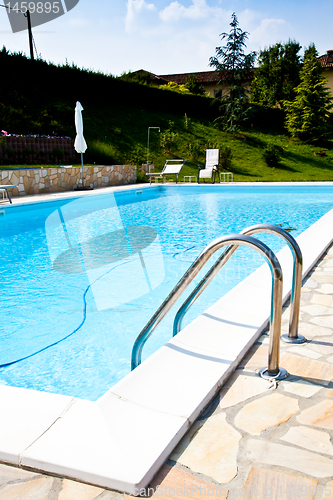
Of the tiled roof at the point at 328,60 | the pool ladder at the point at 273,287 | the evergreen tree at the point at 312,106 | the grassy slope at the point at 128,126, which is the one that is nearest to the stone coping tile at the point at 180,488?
the pool ladder at the point at 273,287

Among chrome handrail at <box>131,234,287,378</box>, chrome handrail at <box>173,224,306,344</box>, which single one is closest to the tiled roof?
chrome handrail at <box>173,224,306,344</box>

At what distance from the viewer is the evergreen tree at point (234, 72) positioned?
20.7m

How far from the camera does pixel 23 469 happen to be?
4.60ft

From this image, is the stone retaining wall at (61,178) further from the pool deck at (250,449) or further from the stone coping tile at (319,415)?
the stone coping tile at (319,415)

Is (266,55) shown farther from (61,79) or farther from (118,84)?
(61,79)

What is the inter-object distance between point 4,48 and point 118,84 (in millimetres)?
6050

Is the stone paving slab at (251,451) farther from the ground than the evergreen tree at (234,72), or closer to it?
closer to it

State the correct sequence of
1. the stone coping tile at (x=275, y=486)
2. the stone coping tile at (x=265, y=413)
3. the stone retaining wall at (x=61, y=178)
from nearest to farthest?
the stone coping tile at (x=275, y=486), the stone coping tile at (x=265, y=413), the stone retaining wall at (x=61, y=178)

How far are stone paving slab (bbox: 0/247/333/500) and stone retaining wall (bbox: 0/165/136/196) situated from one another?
1038 cm

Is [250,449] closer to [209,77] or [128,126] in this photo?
[128,126]

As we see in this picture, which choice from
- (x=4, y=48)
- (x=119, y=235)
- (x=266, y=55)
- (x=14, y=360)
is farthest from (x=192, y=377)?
(x=266, y=55)

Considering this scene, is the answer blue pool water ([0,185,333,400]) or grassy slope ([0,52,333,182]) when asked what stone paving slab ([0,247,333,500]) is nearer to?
blue pool water ([0,185,333,400])

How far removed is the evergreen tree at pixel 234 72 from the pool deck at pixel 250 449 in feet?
66.6

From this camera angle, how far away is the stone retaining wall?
11.2 metres
